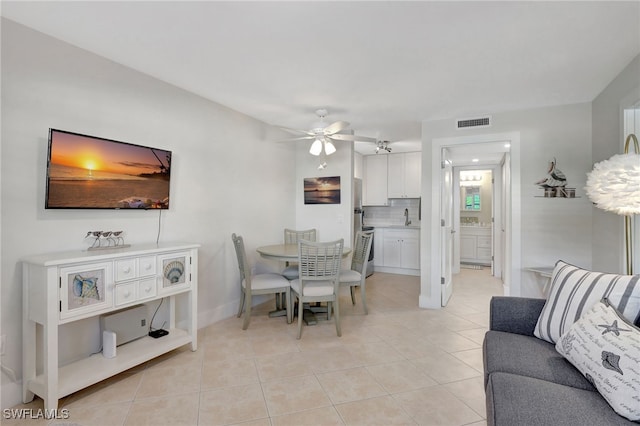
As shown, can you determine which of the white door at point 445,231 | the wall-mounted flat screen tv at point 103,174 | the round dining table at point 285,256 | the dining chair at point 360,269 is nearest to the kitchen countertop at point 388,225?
the white door at point 445,231

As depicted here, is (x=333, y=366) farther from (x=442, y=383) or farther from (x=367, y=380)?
(x=442, y=383)

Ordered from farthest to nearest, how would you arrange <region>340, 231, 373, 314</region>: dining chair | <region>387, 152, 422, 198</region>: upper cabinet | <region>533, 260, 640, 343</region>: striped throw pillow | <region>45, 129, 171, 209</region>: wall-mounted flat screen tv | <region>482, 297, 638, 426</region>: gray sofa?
<region>387, 152, 422, 198</region>: upper cabinet < <region>340, 231, 373, 314</region>: dining chair < <region>45, 129, 171, 209</region>: wall-mounted flat screen tv < <region>533, 260, 640, 343</region>: striped throw pillow < <region>482, 297, 638, 426</region>: gray sofa

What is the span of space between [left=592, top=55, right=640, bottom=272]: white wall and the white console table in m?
3.76

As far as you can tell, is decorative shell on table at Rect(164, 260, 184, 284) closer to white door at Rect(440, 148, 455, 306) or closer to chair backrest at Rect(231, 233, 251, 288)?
chair backrest at Rect(231, 233, 251, 288)

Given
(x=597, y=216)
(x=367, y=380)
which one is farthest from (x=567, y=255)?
(x=367, y=380)

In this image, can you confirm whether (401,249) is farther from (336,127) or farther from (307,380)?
(307,380)

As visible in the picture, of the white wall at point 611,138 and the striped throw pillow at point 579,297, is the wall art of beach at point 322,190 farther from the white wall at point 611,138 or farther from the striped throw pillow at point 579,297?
the striped throw pillow at point 579,297

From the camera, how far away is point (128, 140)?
8.80 feet

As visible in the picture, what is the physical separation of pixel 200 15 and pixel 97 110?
1230 millimetres

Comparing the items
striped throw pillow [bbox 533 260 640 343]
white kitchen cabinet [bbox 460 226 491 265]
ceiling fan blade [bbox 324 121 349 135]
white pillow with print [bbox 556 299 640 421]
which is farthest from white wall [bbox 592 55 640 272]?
white kitchen cabinet [bbox 460 226 491 265]

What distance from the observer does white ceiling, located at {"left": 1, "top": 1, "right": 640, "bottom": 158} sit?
186 cm

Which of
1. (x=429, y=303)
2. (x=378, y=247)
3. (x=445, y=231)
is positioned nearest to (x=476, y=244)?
(x=378, y=247)

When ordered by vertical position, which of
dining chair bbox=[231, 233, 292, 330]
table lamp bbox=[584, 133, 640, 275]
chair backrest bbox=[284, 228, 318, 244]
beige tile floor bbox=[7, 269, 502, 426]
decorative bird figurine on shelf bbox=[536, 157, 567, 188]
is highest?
decorative bird figurine on shelf bbox=[536, 157, 567, 188]

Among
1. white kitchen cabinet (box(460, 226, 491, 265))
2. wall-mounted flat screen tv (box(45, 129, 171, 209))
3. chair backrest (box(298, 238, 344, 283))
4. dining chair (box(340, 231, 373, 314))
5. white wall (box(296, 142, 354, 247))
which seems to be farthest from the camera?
white kitchen cabinet (box(460, 226, 491, 265))
